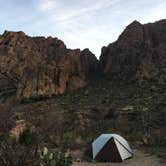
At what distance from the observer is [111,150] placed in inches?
717

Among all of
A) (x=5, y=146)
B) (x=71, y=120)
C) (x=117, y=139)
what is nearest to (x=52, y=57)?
(x=71, y=120)

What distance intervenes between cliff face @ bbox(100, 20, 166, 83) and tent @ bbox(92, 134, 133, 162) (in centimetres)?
2541

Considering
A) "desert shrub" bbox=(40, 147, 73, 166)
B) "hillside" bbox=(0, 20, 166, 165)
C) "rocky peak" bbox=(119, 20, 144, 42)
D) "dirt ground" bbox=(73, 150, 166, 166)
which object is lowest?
"dirt ground" bbox=(73, 150, 166, 166)

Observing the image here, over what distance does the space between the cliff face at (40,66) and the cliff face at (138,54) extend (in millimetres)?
3530

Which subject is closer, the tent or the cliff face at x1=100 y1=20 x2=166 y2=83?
the tent

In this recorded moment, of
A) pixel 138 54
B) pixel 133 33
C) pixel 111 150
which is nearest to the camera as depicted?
pixel 111 150

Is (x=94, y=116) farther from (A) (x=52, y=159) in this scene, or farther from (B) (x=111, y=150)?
(A) (x=52, y=159)

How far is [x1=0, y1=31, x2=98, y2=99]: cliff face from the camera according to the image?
46.3 meters

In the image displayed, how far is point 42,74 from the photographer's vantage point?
46.8m

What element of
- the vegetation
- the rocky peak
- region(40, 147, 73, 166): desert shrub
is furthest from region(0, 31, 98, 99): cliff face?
region(40, 147, 73, 166): desert shrub

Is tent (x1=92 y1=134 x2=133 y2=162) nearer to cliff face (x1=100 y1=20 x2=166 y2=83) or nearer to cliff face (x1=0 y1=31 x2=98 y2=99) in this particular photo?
cliff face (x1=100 y1=20 x2=166 y2=83)

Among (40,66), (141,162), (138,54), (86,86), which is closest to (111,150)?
(141,162)

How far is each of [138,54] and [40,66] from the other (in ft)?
42.6

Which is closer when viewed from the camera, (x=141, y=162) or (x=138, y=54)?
Result: (x=141, y=162)
